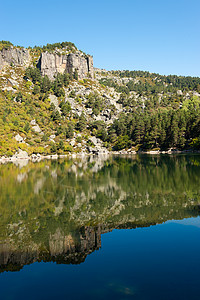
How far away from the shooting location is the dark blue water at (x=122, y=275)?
9156 mm

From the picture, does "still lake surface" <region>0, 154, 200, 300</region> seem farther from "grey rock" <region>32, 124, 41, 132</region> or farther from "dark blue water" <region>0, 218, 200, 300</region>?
"grey rock" <region>32, 124, 41, 132</region>

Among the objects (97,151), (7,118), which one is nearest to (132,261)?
(7,118)

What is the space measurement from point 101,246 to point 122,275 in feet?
12.0

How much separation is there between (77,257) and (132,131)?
145 meters

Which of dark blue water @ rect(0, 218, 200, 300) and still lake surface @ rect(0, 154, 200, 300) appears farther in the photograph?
still lake surface @ rect(0, 154, 200, 300)

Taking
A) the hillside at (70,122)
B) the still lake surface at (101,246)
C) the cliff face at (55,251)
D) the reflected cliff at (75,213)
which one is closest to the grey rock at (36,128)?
the hillside at (70,122)

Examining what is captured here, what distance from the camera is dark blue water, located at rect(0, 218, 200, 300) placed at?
9.16 m

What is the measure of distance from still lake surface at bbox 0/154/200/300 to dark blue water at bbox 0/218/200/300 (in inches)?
1.6

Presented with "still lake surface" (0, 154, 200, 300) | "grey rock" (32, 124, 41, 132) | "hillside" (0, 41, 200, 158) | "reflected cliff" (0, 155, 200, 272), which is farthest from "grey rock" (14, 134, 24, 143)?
"still lake surface" (0, 154, 200, 300)

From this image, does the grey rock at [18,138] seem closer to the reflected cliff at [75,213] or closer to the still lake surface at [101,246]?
the reflected cliff at [75,213]

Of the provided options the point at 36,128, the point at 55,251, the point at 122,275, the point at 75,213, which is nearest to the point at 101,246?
the point at 55,251

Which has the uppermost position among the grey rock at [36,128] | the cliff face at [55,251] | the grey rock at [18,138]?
the grey rock at [36,128]

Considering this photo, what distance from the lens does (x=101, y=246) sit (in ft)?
45.9

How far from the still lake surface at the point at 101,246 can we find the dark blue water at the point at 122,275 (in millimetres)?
41
